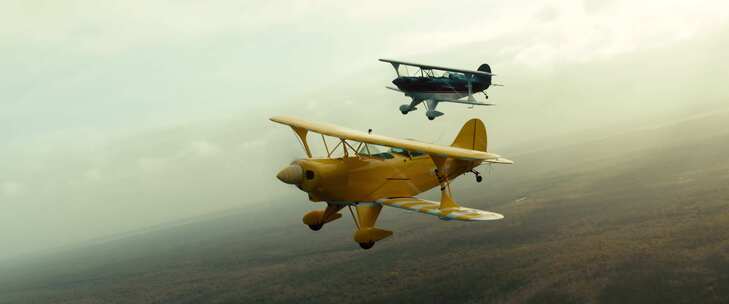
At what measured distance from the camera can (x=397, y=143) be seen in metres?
19.0

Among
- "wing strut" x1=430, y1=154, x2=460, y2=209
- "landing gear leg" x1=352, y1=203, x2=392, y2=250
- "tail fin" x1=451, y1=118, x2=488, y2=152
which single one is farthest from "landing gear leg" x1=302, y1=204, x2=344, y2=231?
"tail fin" x1=451, y1=118, x2=488, y2=152

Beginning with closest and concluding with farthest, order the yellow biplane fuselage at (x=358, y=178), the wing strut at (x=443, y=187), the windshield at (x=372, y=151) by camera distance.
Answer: the wing strut at (x=443, y=187), the yellow biplane fuselage at (x=358, y=178), the windshield at (x=372, y=151)

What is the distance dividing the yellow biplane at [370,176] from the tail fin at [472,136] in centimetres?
593

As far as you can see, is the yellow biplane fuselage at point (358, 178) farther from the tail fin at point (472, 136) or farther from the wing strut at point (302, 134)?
the tail fin at point (472, 136)

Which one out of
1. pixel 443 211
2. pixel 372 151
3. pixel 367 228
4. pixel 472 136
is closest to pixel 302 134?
pixel 372 151

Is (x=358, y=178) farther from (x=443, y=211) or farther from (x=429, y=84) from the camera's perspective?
(x=429, y=84)

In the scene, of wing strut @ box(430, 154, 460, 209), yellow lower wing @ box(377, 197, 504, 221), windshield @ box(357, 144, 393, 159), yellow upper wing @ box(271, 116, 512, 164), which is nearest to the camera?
yellow lower wing @ box(377, 197, 504, 221)

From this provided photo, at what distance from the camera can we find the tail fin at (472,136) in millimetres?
29266

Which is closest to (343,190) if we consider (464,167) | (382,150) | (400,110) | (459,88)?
(382,150)

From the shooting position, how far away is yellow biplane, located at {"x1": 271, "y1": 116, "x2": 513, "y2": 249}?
62.1 feet

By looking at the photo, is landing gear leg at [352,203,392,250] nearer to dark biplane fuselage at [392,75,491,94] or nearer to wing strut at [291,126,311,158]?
wing strut at [291,126,311,158]

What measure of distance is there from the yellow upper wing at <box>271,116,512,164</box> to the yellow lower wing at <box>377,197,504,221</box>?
196 centimetres

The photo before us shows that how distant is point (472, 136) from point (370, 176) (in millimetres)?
10226

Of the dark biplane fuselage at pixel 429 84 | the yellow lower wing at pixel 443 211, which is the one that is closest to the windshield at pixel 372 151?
the yellow lower wing at pixel 443 211
